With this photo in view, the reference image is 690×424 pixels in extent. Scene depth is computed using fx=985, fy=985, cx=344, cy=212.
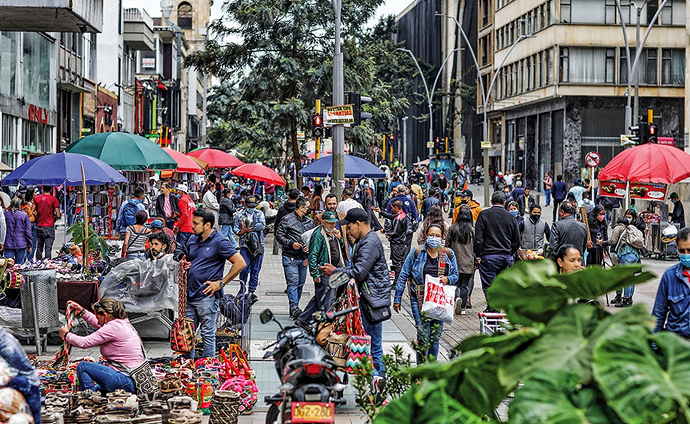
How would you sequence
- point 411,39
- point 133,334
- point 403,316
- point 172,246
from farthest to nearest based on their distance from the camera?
1. point 411,39
2. point 403,316
3. point 172,246
4. point 133,334

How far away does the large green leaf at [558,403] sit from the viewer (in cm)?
231

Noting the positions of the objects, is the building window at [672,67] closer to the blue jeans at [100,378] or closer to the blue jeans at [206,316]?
the blue jeans at [206,316]

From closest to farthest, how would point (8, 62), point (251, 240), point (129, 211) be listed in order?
point (251, 240)
point (129, 211)
point (8, 62)

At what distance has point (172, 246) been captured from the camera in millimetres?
13422

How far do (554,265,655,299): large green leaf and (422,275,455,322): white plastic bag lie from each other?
6.43 metres

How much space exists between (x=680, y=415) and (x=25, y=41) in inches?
1321

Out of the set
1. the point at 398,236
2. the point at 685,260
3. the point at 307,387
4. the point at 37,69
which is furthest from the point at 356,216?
the point at 37,69

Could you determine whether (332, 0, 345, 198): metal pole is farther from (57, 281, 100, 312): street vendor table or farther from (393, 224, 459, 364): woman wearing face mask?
(393, 224, 459, 364): woman wearing face mask

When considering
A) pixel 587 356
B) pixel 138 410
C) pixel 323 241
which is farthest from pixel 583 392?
pixel 323 241

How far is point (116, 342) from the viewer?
8164 mm

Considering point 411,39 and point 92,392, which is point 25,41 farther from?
point 411,39

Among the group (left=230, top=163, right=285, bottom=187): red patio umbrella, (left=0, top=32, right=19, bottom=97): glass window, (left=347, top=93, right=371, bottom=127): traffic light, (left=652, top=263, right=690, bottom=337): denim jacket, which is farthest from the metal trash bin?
(left=0, top=32, right=19, bottom=97): glass window

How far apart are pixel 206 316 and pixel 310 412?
4568mm

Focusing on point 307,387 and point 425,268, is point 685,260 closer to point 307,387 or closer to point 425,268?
point 307,387
